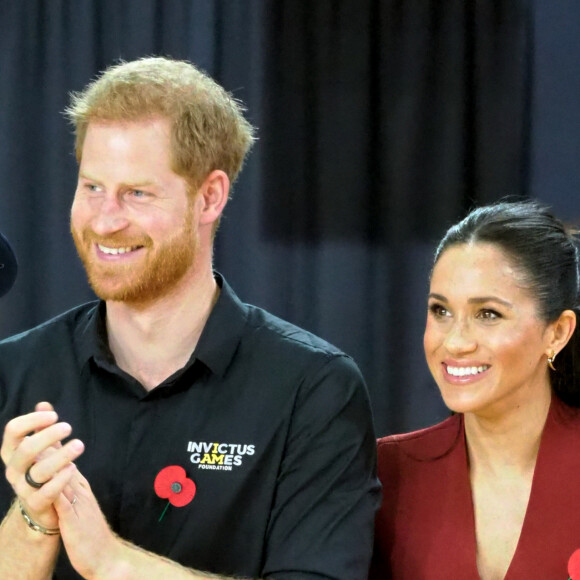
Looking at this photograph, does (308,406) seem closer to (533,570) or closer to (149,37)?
(533,570)

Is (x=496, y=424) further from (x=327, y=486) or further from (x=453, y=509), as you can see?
(x=327, y=486)

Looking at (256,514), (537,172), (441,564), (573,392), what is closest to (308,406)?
(256,514)

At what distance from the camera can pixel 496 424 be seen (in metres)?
2.04

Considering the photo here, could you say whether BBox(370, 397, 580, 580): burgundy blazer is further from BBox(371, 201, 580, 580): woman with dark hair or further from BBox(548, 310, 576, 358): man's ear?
BBox(548, 310, 576, 358): man's ear

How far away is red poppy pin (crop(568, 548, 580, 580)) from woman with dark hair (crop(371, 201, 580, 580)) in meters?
0.02

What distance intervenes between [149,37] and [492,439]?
1.82 meters

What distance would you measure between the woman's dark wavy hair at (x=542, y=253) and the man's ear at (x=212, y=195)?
45cm

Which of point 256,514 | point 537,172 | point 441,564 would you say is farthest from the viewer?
point 537,172

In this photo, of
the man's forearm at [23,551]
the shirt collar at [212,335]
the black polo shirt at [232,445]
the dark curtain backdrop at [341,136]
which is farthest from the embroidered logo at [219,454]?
the dark curtain backdrop at [341,136]

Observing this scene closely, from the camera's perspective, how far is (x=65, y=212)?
131 inches

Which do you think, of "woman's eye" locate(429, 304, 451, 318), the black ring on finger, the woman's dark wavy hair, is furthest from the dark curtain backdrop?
the black ring on finger

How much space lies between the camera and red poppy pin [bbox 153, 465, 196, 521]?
1.83m

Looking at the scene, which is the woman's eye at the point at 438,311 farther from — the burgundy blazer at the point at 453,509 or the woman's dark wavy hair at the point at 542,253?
the burgundy blazer at the point at 453,509

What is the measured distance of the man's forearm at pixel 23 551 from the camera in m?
1.66
